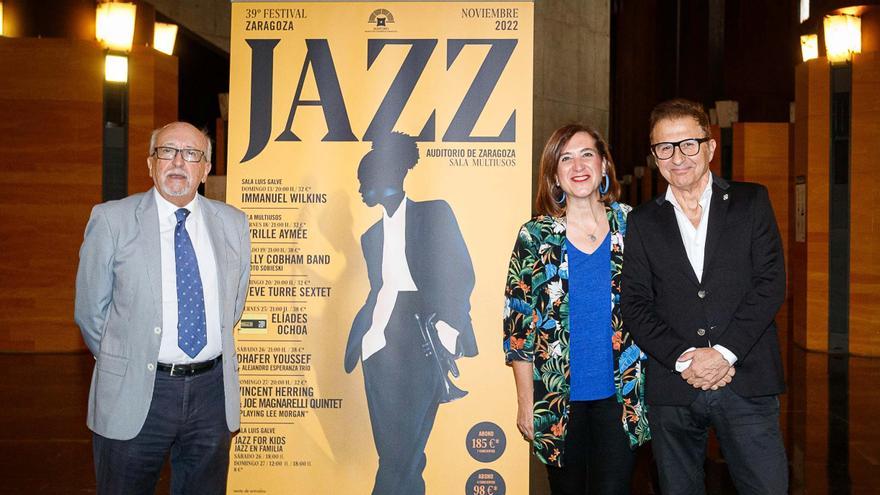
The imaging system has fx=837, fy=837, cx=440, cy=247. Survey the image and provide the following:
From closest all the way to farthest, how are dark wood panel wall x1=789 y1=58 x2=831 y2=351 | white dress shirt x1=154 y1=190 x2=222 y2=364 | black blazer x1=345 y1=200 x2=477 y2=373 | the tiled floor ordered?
white dress shirt x1=154 y1=190 x2=222 y2=364
black blazer x1=345 y1=200 x2=477 y2=373
the tiled floor
dark wood panel wall x1=789 y1=58 x2=831 y2=351

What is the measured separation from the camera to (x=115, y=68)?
9023 mm

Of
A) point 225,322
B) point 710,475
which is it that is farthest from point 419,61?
point 710,475

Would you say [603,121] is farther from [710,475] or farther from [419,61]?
[419,61]

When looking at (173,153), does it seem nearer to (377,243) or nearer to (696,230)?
(377,243)

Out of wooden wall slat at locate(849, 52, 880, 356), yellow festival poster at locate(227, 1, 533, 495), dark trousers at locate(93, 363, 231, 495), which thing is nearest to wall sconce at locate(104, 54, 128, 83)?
yellow festival poster at locate(227, 1, 533, 495)

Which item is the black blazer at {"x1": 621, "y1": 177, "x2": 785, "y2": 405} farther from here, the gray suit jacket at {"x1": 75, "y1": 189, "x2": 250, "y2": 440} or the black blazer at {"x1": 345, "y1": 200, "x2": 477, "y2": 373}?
the gray suit jacket at {"x1": 75, "y1": 189, "x2": 250, "y2": 440}

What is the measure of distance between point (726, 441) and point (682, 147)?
919 millimetres

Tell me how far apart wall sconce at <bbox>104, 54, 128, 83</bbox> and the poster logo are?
21.7ft

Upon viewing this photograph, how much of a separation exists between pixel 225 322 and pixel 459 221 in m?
1.06

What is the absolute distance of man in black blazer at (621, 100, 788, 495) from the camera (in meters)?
2.53

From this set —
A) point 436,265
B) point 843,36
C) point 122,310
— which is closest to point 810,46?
point 843,36

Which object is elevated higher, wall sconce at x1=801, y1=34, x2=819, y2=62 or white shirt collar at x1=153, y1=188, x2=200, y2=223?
wall sconce at x1=801, y1=34, x2=819, y2=62

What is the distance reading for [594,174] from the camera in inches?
104

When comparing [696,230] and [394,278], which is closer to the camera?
[696,230]
